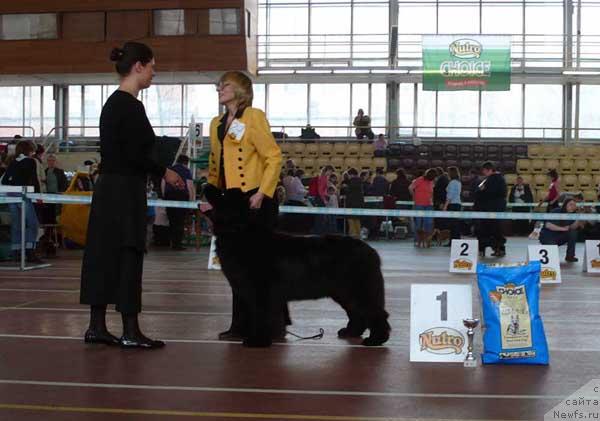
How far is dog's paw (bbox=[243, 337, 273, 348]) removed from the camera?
16.2 feet

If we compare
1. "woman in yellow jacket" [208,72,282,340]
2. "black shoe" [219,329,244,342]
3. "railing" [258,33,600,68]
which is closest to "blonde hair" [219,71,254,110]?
"woman in yellow jacket" [208,72,282,340]

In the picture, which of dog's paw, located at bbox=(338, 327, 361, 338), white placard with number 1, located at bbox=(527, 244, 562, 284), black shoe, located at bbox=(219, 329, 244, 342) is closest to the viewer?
black shoe, located at bbox=(219, 329, 244, 342)

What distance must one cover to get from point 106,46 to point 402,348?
2030cm

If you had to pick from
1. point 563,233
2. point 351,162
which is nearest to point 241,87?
point 563,233

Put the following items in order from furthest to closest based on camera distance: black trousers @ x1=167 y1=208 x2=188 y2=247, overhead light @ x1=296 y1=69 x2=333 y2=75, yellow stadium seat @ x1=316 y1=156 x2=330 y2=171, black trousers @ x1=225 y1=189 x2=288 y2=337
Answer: overhead light @ x1=296 y1=69 x2=333 y2=75, yellow stadium seat @ x1=316 y1=156 x2=330 y2=171, black trousers @ x1=167 y1=208 x2=188 y2=247, black trousers @ x1=225 y1=189 x2=288 y2=337

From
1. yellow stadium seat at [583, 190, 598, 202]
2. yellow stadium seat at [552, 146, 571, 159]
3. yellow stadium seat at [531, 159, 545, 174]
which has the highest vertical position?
yellow stadium seat at [552, 146, 571, 159]

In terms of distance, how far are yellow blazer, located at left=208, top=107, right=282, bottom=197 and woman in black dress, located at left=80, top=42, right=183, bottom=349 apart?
36 centimetres

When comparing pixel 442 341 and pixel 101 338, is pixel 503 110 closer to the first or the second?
pixel 442 341

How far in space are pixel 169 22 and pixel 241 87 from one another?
1903 centimetres

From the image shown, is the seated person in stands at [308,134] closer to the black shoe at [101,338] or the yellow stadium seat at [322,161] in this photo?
the yellow stadium seat at [322,161]

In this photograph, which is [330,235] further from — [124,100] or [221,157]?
[124,100]

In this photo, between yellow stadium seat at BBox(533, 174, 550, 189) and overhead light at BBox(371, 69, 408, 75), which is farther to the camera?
overhead light at BBox(371, 69, 408, 75)

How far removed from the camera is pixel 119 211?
4895 millimetres

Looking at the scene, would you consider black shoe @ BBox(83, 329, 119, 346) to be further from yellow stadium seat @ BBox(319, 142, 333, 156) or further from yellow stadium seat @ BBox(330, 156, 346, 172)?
yellow stadium seat @ BBox(319, 142, 333, 156)
